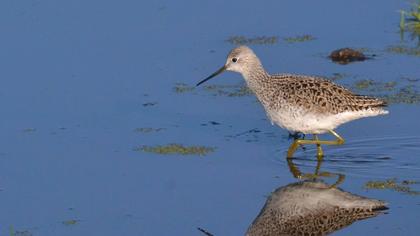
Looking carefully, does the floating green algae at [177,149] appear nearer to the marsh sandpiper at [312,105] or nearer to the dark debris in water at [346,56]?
the marsh sandpiper at [312,105]

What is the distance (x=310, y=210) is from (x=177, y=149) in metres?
1.74

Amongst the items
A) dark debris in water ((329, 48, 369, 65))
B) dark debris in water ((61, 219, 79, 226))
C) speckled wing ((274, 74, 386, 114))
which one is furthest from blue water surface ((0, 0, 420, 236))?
speckled wing ((274, 74, 386, 114))

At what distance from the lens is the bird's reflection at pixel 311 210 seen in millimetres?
8719

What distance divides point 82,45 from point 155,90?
1373mm

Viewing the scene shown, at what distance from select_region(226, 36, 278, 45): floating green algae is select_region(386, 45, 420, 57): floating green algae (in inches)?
49.5

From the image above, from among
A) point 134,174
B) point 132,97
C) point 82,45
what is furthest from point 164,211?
point 82,45

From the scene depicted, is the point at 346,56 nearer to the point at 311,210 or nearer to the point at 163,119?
the point at 163,119

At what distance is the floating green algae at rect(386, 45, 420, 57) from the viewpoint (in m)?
12.7

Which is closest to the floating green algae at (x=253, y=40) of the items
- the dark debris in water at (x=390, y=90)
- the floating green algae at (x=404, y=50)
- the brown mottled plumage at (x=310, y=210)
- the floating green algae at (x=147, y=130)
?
the floating green algae at (x=404, y=50)

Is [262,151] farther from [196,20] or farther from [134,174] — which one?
[196,20]

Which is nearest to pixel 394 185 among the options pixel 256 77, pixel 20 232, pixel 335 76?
pixel 256 77

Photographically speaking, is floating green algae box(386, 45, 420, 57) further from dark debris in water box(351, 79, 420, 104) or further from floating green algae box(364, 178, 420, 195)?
floating green algae box(364, 178, 420, 195)

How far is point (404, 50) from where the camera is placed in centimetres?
1277

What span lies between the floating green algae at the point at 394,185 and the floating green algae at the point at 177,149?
151cm
